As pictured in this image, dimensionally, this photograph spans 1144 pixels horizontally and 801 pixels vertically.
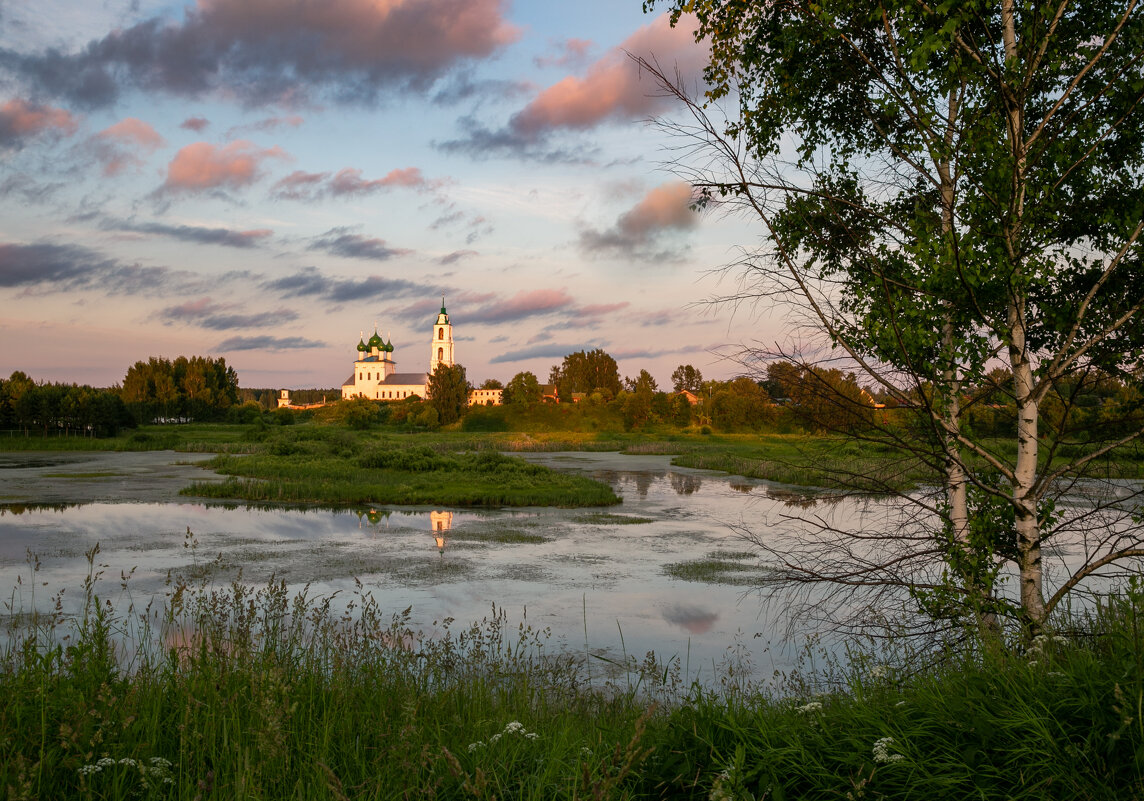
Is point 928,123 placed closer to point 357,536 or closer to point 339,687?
point 339,687

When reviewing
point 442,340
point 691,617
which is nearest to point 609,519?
point 691,617

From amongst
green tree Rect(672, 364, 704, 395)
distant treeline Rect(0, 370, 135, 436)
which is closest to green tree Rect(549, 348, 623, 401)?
green tree Rect(672, 364, 704, 395)

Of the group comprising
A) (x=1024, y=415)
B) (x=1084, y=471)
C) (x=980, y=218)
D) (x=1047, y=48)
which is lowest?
(x=1084, y=471)

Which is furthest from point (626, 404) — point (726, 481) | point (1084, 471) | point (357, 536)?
point (1084, 471)

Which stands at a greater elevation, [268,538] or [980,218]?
[980,218]

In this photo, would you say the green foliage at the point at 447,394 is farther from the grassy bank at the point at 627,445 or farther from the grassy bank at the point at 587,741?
the grassy bank at the point at 587,741

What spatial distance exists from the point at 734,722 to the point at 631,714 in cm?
133

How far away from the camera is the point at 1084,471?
6391 millimetres

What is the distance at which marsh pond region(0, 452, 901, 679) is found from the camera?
10.2 metres

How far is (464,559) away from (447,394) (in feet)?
260

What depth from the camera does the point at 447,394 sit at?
3674 inches

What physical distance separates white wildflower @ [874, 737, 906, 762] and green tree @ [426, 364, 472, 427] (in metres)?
87.3

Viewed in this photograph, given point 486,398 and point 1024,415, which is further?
point 486,398

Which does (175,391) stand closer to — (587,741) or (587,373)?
(587,373)
